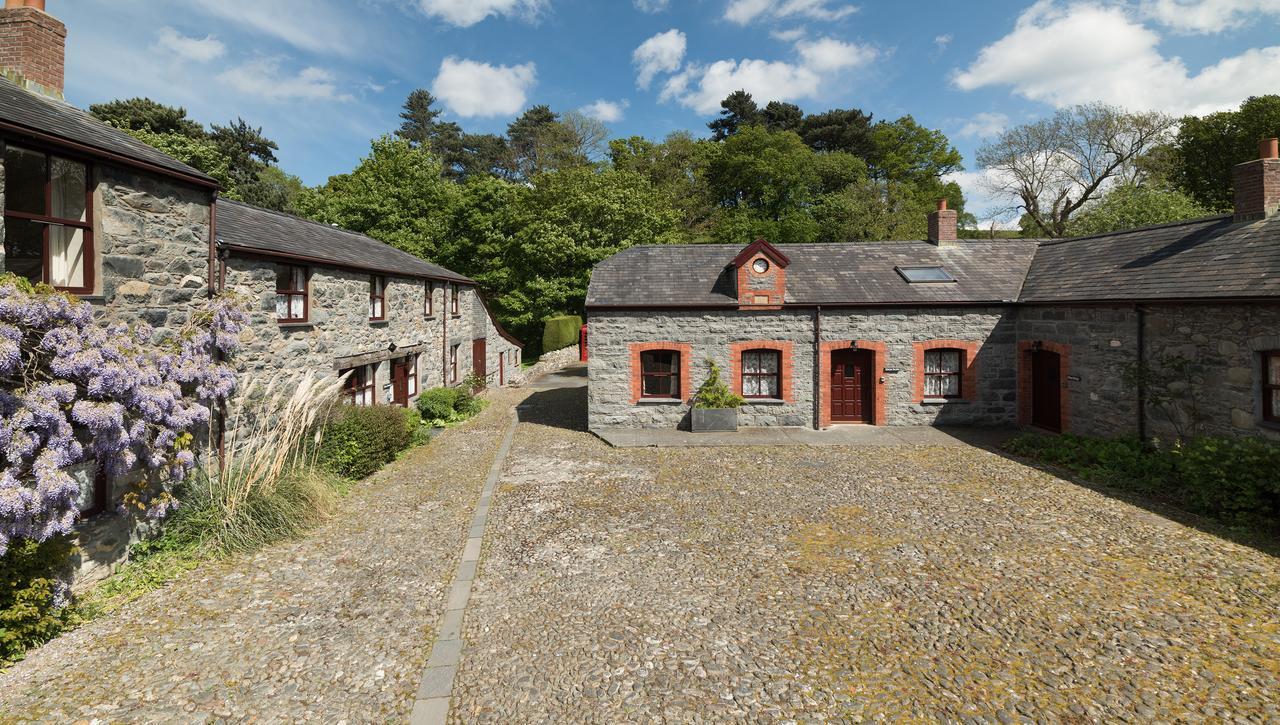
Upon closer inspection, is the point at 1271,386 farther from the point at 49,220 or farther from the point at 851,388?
the point at 49,220

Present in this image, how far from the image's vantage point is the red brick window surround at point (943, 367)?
15773mm

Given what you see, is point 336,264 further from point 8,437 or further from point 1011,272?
point 1011,272

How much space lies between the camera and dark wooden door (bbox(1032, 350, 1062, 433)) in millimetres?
14602

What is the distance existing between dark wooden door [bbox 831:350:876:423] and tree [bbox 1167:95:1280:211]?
30147 mm

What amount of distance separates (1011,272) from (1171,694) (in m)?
14.9

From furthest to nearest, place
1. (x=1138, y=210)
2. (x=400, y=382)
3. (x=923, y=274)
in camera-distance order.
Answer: (x=1138, y=210) < (x=400, y=382) < (x=923, y=274)

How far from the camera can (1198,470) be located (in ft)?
29.8

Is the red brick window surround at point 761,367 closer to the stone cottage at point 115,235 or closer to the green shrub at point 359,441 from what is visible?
the green shrub at point 359,441

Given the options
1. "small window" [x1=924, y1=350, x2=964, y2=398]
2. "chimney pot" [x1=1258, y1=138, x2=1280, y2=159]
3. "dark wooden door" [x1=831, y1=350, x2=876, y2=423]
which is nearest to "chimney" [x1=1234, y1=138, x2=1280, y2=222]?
"chimney pot" [x1=1258, y1=138, x2=1280, y2=159]

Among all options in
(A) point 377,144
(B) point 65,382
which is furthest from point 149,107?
(B) point 65,382

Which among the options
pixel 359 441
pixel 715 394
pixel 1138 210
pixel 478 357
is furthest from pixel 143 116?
pixel 1138 210

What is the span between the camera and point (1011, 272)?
16.8m

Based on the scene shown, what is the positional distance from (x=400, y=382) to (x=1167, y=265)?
788 inches

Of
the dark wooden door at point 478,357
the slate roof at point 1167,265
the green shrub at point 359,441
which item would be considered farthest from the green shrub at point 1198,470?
the dark wooden door at point 478,357
